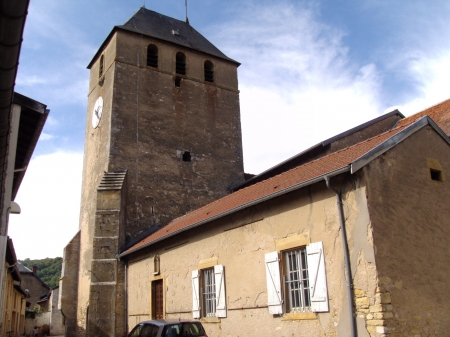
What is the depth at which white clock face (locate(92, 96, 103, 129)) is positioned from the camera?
64.7 feet

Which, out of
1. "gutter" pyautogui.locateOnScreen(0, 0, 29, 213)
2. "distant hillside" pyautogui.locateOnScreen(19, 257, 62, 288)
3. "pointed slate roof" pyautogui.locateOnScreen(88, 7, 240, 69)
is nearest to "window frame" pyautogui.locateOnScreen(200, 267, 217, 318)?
"gutter" pyautogui.locateOnScreen(0, 0, 29, 213)

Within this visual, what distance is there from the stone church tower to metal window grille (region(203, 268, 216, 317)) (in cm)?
502

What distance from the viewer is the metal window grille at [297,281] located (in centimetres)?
858

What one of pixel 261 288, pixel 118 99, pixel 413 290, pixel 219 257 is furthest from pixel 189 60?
pixel 413 290

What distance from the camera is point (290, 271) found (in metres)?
8.95

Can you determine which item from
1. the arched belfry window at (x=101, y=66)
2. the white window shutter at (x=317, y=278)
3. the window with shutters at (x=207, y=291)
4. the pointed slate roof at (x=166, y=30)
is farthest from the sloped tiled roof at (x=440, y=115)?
the arched belfry window at (x=101, y=66)

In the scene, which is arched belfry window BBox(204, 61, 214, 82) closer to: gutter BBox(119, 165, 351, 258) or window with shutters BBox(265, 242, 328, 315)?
gutter BBox(119, 165, 351, 258)

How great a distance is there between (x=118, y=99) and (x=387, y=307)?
1432 centimetres

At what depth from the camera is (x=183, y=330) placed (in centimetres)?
876

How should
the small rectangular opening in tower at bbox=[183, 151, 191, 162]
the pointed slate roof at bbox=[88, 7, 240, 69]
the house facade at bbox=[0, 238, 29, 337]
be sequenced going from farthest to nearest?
the pointed slate roof at bbox=[88, 7, 240, 69]
the small rectangular opening in tower at bbox=[183, 151, 191, 162]
the house facade at bbox=[0, 238, 29, 337]

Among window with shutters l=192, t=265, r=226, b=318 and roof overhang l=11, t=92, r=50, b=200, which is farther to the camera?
window with shutters l=192, t=265, r=226, b=318

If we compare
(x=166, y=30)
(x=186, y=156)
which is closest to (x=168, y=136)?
(x=186, y=156)

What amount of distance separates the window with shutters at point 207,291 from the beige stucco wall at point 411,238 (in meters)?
4.30

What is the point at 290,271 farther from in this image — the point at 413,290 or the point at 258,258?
the point at 413,290
